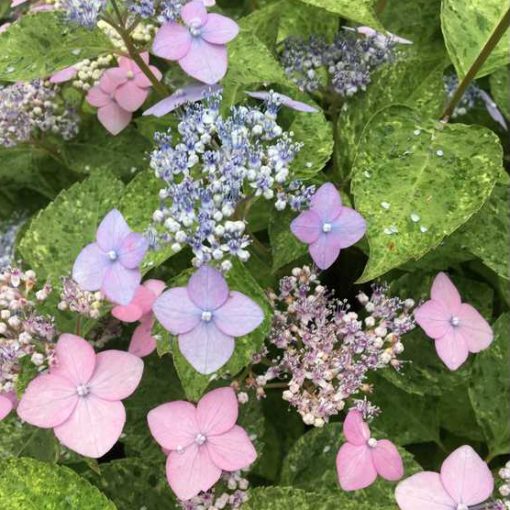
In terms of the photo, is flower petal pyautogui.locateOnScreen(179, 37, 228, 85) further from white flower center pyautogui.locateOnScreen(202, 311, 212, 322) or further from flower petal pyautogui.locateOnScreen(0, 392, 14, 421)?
flower petal pyautogui.locateOnScreen(0, 392, 14, 421)

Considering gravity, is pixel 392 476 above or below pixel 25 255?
below

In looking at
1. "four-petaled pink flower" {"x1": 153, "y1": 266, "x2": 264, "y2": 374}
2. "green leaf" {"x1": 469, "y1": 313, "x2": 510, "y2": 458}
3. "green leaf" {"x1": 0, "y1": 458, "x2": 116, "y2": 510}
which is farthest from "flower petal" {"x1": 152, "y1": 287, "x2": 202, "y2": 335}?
"green leaf" {"x1": 469, "y1": 313, "x2": 510, "y2": 458}

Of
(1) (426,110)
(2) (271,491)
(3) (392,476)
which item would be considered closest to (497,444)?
(3) (392,476)

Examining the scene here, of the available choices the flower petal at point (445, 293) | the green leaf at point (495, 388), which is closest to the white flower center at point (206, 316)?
the flower petal at point (445, 293)

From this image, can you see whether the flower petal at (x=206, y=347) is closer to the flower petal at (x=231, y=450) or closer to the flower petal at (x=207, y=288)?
the flower petal at (x=207, y=288)

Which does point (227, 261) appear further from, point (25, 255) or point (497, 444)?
point (497, 444)

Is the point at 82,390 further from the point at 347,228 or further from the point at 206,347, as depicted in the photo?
the point at 347,228
